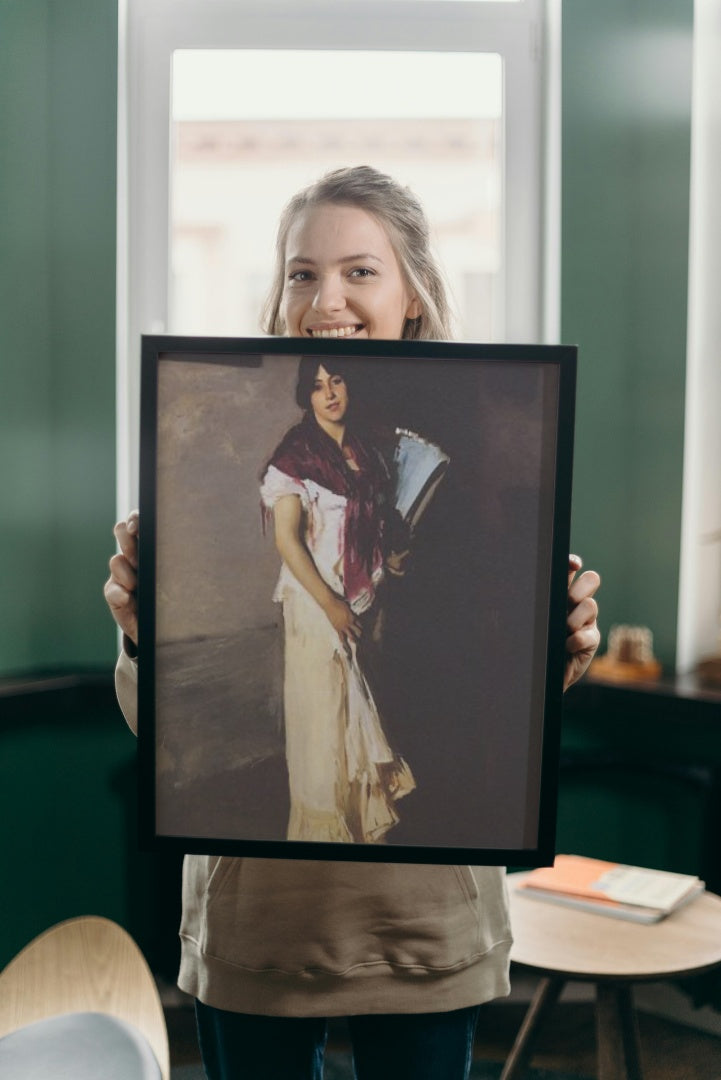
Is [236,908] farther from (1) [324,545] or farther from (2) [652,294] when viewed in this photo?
(2) [652,294]

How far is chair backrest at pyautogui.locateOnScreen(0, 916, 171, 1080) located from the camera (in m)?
0.88

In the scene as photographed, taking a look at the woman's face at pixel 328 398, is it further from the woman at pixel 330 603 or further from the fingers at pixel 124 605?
the fingers at pixel 124 605

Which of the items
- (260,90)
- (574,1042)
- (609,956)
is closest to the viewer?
(609,956)

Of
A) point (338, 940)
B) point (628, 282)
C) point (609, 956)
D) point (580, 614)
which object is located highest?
point (628, 282)

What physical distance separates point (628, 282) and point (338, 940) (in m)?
2.05

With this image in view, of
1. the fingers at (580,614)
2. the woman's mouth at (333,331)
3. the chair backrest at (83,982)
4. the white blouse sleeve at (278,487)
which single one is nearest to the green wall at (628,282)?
the woman's mouth at (333,331)

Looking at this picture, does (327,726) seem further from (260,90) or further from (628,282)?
(260,90)

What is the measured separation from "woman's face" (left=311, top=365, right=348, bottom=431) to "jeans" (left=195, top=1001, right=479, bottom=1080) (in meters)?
0.59

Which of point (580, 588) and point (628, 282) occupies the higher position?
point (628, 282)

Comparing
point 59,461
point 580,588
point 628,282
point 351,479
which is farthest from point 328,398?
point 628,282

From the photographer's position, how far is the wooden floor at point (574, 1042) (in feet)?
7.91

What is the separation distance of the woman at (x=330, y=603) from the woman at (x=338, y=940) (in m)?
0.14

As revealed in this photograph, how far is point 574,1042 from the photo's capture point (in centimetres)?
255

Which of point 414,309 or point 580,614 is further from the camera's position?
point 414,309
